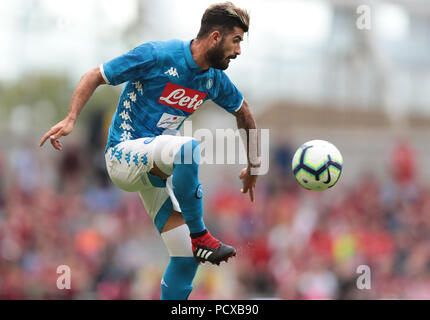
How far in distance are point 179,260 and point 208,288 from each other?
5.30 metres

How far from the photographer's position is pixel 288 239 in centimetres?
1145

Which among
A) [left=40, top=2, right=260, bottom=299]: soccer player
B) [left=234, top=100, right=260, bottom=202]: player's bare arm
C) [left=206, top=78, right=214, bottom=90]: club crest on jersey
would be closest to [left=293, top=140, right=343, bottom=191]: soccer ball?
[left=234, top=100, right=260, bottom=202]: player's bare arm

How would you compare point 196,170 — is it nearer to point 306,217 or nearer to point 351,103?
point 306,217

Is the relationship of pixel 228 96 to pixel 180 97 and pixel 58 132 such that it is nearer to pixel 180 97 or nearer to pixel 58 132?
pixel 180 97

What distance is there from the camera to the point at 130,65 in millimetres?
4789

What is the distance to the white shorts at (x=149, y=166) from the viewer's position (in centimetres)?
473

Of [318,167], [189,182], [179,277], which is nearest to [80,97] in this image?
[189,182]

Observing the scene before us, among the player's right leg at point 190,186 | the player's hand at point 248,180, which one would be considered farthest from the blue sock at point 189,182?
the player's hand at point 248,180

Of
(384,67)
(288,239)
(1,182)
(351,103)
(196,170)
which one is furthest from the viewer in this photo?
(351,103)

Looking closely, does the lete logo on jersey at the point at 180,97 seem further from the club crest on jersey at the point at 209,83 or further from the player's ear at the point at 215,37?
the player's ear at the point at 215,37

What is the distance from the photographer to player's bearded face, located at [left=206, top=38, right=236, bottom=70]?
4.83 m

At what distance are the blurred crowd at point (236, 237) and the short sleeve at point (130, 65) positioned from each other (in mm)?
4872
